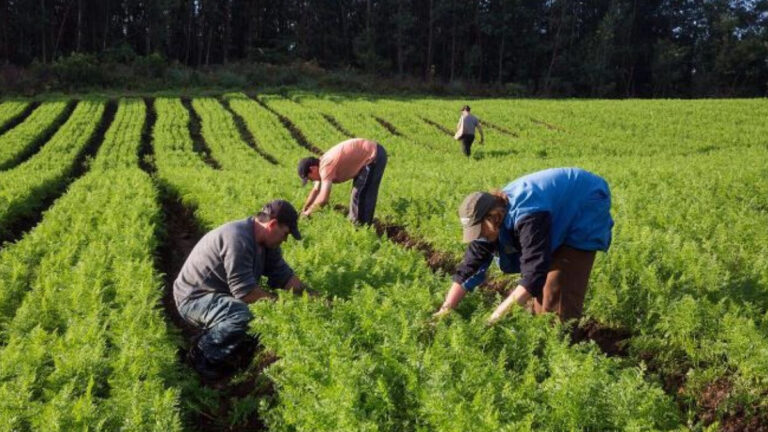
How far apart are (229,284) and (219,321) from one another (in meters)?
0.37

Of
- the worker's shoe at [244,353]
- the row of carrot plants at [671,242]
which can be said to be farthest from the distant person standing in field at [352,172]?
the worker's shoe at [244,353]

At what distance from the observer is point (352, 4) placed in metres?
81.9

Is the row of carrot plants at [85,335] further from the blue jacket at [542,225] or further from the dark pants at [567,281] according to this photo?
the dark pants at [567,281]

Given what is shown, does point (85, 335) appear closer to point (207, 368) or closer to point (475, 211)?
point (207, 368)

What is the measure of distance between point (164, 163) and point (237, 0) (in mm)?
61284

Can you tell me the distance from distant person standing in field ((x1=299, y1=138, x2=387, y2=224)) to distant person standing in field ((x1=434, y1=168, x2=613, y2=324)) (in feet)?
12.8

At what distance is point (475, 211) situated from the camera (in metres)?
4.40

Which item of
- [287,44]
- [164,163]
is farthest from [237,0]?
[164,163]

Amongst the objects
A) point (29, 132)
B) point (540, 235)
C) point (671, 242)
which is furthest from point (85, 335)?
point (29, 132)

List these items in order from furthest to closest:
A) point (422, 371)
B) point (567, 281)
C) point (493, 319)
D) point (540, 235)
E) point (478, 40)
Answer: point (478, 40), point (567, 281), point (493, 319), point (540, 235), point (422, 371)

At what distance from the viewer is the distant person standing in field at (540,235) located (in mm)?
4508

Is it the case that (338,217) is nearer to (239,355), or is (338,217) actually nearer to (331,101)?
(239,355)

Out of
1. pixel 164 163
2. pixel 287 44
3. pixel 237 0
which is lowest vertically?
pixel 164 163

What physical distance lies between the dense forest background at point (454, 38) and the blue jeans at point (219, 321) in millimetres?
52281
